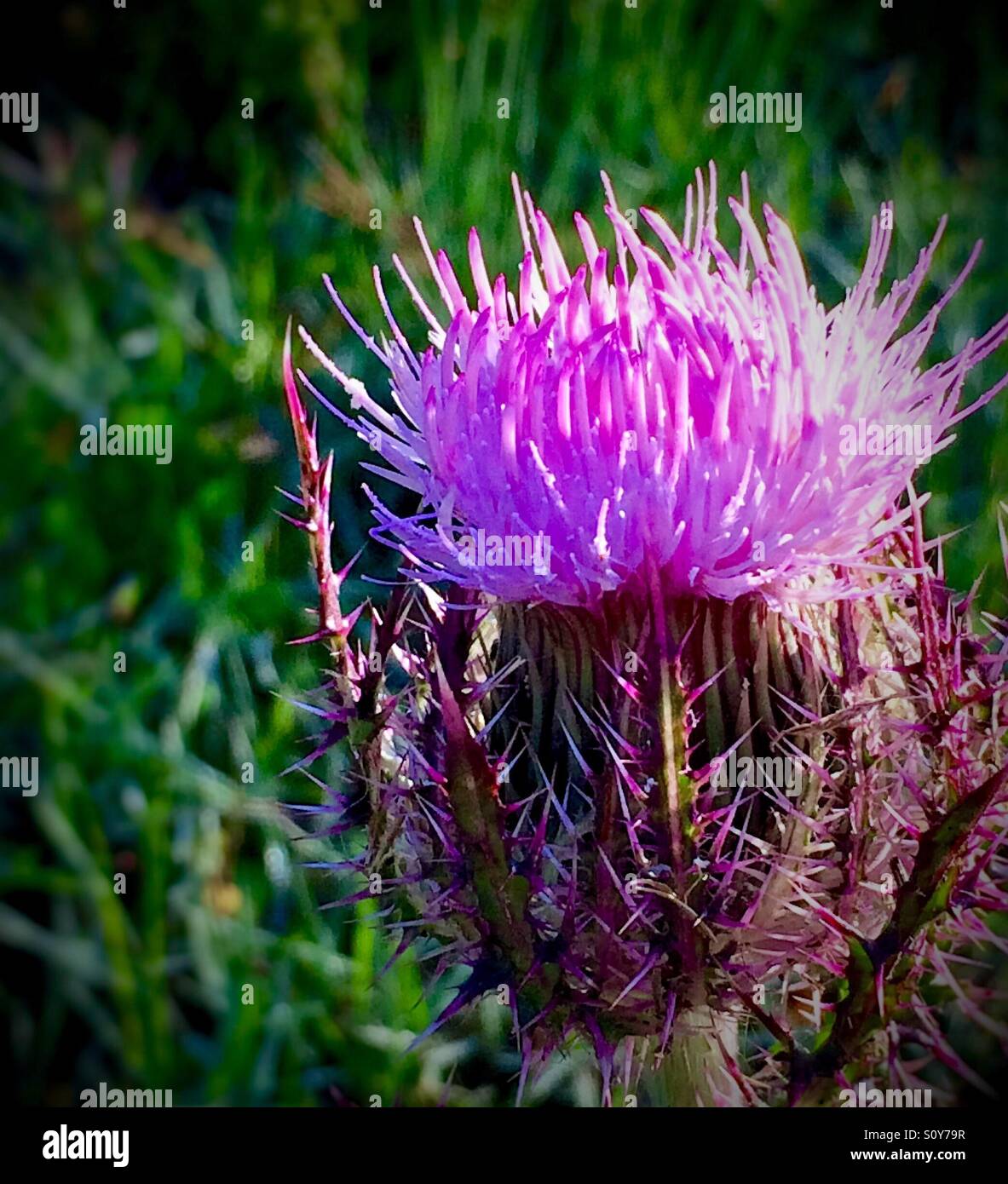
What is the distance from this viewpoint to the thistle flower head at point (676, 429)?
110cm

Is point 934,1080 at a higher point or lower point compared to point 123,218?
lower

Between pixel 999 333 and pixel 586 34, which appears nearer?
pixel 999 333

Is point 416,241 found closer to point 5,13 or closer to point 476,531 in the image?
point 5,13

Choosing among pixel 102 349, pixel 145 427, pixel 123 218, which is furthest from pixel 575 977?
pixel 123 218

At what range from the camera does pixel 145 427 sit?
2137mm

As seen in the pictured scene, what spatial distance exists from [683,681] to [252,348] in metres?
1.27

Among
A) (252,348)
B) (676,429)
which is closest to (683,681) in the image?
(676,429)

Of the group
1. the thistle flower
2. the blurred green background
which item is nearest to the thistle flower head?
the thistle flower

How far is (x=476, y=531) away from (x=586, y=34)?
120 centimetres

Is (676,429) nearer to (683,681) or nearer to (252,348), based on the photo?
(683,681)

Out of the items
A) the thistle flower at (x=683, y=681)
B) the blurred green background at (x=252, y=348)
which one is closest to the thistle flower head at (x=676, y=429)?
the thistle flower at (x=683, y=681)

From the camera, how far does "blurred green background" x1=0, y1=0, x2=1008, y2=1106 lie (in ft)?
5.91

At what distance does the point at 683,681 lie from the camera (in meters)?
1.05

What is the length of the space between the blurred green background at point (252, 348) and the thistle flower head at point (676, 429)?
0.68 meters
